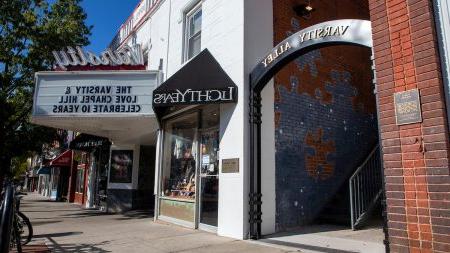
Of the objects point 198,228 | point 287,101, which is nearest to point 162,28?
point 287,101

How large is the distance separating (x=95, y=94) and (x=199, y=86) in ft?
13.6

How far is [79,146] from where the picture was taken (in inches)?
720

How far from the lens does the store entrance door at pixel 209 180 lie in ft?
28.2

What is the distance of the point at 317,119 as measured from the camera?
9352mm

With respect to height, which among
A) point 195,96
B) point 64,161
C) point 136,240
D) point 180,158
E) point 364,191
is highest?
point 195,96

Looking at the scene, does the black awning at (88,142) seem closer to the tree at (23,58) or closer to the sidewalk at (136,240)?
the tree at (23,58)

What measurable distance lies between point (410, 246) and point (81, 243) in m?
6.10

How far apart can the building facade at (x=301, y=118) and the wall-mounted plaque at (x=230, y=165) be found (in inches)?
1.5

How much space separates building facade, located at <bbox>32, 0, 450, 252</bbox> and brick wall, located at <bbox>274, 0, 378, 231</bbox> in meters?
0.04

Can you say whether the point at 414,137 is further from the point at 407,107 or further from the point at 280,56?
the point at 280,56

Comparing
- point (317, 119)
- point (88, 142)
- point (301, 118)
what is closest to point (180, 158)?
point (301, 118)

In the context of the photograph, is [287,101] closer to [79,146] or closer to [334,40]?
[334,40]

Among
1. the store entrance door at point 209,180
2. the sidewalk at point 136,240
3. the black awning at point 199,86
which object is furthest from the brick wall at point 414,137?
the store entrance door at point 209,180

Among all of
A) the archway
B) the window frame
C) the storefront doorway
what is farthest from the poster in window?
the archway
